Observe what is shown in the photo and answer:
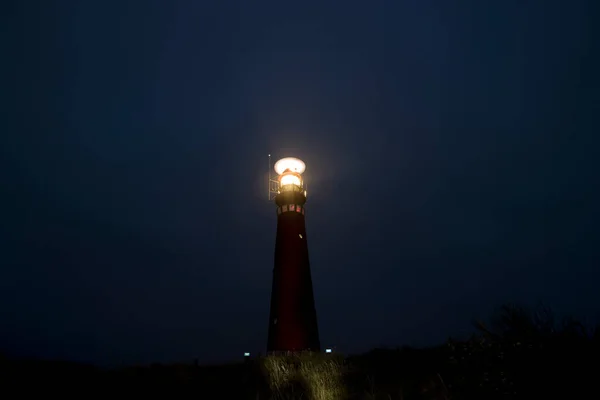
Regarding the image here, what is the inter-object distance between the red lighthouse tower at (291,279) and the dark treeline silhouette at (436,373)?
6.99 m

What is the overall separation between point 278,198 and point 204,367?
1276cm

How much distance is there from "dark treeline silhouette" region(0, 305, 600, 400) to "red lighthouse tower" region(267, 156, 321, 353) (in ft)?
22.9

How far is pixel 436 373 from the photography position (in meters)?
12.8

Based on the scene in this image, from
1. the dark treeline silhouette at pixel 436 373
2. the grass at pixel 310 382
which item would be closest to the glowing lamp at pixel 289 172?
the dark treeline silhouette at pixel 436 373

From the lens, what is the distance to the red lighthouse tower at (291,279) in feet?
86.1

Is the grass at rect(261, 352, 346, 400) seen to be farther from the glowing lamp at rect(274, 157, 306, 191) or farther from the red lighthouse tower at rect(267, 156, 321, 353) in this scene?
the glowing lamp at rect(274, 157, 306, 191)

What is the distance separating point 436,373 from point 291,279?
587 inches

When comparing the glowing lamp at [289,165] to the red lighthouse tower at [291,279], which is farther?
the glowing lamp at [289,165]

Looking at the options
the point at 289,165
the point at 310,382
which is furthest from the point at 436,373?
the point at 289,165

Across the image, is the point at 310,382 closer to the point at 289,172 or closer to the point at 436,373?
the point at 436,373

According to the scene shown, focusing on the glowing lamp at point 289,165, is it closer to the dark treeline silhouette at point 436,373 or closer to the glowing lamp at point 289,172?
the glowing lamp at point 289,172

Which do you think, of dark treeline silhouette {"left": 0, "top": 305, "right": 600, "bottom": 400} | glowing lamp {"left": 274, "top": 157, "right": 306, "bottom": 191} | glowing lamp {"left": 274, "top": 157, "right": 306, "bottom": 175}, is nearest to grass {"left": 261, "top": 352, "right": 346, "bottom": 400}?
dark treeline silhouette {"left": 0, "top": 305, "right": 600, "bottom": 400}

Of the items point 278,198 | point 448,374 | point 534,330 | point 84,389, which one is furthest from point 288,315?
point 534,330

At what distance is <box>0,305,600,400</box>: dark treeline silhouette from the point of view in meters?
7.18
